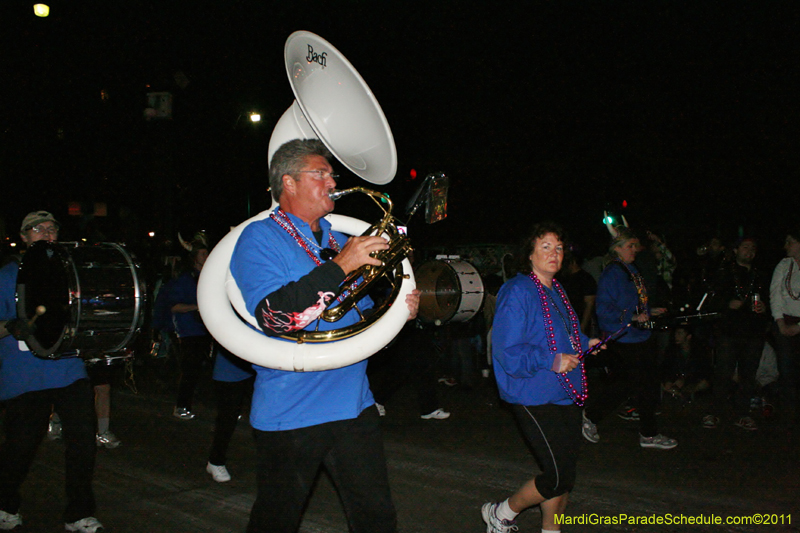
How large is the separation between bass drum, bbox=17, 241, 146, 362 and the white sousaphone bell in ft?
4.86

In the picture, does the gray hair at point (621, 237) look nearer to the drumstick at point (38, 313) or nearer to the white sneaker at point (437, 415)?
the white sneaker at point (437, 415)

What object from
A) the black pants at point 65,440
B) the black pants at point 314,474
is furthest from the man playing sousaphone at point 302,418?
the black pants at point 65,440

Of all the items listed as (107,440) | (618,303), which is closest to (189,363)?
(107,440)

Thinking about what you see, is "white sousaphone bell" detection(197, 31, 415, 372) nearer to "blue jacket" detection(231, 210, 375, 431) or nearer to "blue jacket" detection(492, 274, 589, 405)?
"blue jacket" detection(231, 210, 375, 431)

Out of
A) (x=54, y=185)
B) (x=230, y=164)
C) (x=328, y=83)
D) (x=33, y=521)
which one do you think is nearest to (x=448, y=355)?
(x=33, y=521)

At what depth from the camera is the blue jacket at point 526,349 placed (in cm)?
320

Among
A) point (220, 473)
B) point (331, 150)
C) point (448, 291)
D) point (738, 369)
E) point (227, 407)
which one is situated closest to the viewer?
point (331, 150)

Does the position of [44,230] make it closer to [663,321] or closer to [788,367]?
[663,321]

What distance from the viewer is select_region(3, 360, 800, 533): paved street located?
4.07m

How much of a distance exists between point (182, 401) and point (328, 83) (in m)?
5.03

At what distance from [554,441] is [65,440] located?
284 cm

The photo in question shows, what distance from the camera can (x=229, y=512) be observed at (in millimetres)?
4211

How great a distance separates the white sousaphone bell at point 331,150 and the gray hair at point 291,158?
0.05 m

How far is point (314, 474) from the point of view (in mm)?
2379
